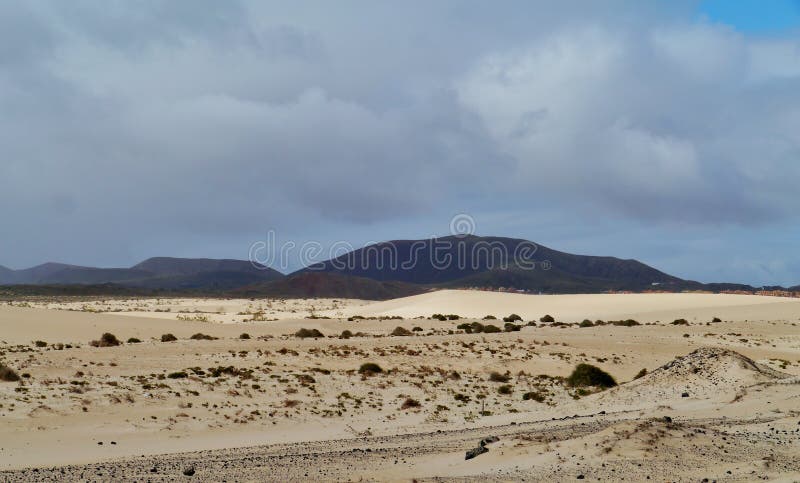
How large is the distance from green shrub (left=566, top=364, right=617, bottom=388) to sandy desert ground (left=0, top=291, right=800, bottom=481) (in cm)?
48

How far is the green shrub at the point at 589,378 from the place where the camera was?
25.2 metres

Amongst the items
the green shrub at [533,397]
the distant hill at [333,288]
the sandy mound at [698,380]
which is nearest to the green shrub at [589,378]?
the green shrub at [533,397]

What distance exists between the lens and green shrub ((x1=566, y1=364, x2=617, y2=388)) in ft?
82.8

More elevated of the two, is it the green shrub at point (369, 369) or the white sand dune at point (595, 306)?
the white sand dune at point (595, 306)

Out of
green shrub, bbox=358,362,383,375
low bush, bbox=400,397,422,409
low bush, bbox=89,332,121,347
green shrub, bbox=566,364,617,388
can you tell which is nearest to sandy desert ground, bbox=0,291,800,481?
low bush, bbox=400,397,422,409

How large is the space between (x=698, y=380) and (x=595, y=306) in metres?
51.3

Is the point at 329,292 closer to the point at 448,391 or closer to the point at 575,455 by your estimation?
the point at 448,391

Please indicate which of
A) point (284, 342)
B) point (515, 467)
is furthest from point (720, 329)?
point (515, 467)

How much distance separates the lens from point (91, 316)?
46.2 m

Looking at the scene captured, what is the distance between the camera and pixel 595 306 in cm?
7044

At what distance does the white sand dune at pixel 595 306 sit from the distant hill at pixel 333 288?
2230 inches

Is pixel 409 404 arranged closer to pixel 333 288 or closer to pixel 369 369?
pixel 369 369

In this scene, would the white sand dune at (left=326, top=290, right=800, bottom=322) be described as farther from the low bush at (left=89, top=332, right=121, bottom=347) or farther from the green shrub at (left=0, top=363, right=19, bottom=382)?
the green shrub at (left=0, top=363, right=19, bottom=382)

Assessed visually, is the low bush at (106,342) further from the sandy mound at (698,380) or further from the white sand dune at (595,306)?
the white sand dune at (595,306)
